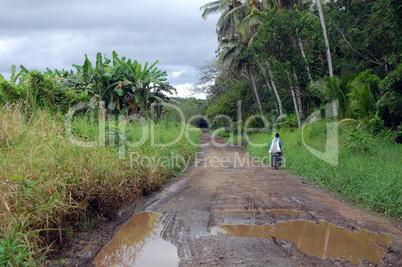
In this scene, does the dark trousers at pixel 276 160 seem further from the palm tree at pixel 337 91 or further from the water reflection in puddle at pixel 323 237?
the water reflection in puddle at pixel 323 237

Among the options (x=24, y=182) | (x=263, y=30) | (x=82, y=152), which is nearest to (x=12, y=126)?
(x=82, y=152)

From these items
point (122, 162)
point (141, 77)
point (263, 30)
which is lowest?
point (122, 162)

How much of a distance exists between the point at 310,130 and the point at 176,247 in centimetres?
1246

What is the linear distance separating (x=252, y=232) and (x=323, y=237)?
983 millimetres

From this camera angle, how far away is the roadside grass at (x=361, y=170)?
21.4 feet

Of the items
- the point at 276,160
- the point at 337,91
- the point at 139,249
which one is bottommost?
the point at 139,249

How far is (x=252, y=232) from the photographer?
501cm

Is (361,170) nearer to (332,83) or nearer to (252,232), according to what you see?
(252,232)

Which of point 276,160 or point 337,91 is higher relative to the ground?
point 337,91

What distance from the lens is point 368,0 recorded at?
18062mm

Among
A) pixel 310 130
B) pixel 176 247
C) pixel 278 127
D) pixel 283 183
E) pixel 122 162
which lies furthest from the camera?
pixel 278 127

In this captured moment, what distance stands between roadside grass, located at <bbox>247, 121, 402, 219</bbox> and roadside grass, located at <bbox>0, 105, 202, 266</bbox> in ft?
14.6

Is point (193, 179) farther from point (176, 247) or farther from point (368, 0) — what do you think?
point (368, 0)

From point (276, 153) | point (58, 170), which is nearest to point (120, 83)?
point (276, 153)
